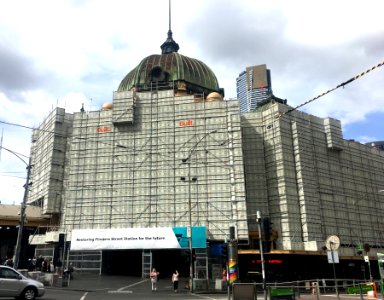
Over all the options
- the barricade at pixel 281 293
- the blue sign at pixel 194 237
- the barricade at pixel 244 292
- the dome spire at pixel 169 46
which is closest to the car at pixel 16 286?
the barricade at pixel 244 292

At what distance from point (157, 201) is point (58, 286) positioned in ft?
60.0

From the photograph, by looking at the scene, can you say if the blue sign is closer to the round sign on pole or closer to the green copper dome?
the round sign on pole

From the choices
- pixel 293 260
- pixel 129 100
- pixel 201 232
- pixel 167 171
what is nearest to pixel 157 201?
pixel 167 171

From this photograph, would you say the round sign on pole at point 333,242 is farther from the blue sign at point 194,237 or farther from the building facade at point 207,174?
the building facade at point 207,174

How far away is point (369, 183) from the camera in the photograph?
185 ft

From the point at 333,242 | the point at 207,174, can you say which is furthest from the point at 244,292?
the point at 207,174

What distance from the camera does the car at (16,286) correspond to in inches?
672

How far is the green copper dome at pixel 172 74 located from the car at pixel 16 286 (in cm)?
4128

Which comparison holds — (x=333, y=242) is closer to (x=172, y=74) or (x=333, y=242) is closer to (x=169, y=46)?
(x=172, y=74)

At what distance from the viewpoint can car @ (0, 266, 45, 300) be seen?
17.1 metres

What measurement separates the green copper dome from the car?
41.3 meters

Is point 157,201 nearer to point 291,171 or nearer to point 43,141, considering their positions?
point 291,171

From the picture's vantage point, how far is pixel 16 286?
17234 millimetres

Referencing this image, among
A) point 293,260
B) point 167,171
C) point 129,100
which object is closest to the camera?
point 293,260
